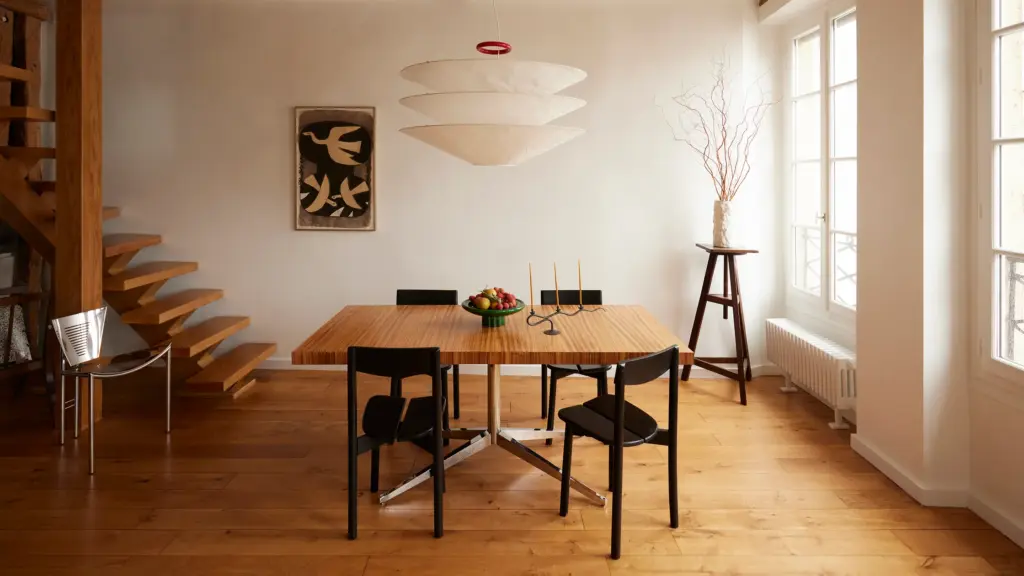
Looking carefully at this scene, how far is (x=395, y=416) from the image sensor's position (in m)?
3.51

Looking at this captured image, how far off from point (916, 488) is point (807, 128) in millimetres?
2978

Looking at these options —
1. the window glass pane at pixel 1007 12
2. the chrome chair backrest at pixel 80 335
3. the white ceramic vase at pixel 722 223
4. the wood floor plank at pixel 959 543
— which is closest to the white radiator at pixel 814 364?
the white ceramic vase at pixel 722 223

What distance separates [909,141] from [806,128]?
2.16 meters

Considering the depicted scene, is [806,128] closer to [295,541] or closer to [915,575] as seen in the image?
[915,575]

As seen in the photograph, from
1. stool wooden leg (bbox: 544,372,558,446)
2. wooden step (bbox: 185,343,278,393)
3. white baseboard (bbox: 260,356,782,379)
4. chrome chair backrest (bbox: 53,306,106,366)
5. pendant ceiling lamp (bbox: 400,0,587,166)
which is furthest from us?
white baseboard (bbox: 260,356,782,379)

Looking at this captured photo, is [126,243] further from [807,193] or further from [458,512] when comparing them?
[807,193]

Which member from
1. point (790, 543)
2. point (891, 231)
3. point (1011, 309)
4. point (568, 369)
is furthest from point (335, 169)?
point (1011, 309)

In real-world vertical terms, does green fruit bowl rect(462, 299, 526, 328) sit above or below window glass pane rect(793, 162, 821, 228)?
below

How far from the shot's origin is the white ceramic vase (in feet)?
18.5

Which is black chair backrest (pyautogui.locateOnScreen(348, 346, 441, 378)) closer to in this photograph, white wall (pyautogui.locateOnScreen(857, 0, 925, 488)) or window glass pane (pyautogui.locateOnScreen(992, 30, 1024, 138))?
white wall (pyautogui.locateOnScreen(857, 0, 925, 488))

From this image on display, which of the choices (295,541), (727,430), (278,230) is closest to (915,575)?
(727,430)

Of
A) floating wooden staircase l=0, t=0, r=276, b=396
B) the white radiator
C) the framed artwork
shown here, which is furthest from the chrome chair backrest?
the white radiator

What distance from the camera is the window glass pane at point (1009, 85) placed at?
10.6ft

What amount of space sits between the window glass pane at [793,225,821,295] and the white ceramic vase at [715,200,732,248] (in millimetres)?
622
